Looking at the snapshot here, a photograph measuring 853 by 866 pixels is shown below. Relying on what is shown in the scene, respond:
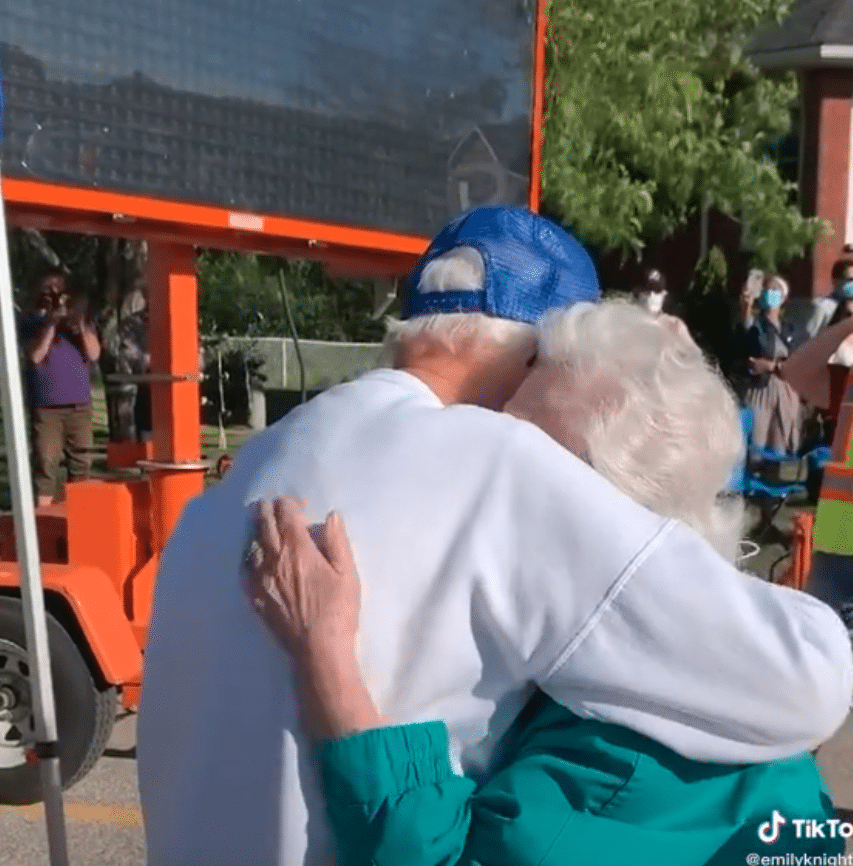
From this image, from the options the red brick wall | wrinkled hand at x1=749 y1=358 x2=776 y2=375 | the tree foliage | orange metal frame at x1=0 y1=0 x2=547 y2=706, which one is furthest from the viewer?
the tree foliage

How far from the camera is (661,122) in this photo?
15289 mm

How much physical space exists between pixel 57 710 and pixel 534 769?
3.68m

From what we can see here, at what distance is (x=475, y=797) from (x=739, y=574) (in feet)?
1.21

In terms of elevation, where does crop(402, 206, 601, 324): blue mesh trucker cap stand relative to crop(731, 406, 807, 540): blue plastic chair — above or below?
above

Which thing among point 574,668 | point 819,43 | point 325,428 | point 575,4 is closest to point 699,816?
point 574,668

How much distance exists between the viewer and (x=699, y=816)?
171cm

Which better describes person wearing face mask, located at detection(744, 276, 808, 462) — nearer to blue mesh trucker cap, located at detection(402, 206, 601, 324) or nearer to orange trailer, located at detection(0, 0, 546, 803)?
orange trailer, located at detection(0, 0, 546, 803)

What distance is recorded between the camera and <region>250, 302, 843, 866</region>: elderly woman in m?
1.65

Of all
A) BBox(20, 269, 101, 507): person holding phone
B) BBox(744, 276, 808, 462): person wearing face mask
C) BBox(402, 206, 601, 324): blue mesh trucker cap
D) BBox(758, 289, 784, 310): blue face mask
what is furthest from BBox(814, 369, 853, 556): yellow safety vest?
BBox(758, 289, 784, 310): blue face mask

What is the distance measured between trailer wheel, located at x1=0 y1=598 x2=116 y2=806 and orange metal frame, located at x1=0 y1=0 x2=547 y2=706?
77 mm

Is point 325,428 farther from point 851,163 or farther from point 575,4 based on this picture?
point 851,163

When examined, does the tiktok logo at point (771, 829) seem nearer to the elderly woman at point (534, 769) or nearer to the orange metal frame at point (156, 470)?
the elderly woman at point (534, 769)

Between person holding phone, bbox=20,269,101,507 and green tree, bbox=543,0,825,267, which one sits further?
green tree, bbox=543,0,825,267

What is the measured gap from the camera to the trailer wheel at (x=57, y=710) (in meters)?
5.02
